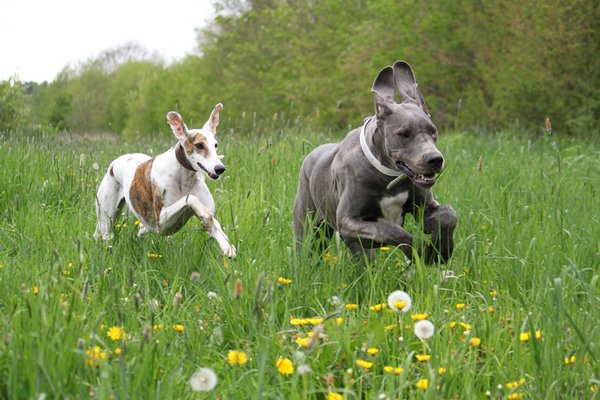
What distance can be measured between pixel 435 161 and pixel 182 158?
197 centimetres

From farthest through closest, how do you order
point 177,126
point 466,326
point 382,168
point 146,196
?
1. point 146,196
2. point 177,126
3. point 382,168
4. point 466,326

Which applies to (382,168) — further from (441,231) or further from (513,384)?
(513,384)

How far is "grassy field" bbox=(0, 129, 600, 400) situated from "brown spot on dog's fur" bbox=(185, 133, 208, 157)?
1.76 ft

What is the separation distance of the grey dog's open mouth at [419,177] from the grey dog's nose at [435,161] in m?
0.08

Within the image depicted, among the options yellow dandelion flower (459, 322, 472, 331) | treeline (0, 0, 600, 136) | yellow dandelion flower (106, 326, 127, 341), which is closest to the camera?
yellow dandelion flower (106, 326, 127, 341)

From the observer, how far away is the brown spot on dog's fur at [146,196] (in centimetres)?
504

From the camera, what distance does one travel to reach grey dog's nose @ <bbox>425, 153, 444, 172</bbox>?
12.2 ft

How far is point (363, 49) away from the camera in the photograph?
21.6 meters

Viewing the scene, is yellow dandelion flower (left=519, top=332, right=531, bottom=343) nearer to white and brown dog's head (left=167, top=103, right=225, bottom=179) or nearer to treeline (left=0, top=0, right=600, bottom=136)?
white and brown dog's head (left=167, top=103, right=225, bottom=179)

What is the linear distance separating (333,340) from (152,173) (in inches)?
104

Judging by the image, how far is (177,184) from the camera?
507 cm

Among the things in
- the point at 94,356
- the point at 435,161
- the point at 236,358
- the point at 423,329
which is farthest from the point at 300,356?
the point at 435,161

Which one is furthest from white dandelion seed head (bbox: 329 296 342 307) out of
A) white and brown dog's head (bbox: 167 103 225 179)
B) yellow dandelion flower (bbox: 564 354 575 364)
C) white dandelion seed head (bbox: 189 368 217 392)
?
white and brown dog's head (bbox: 167 103 225 179)

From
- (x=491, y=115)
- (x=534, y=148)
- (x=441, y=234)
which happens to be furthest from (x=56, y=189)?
(x=491, y=115)
